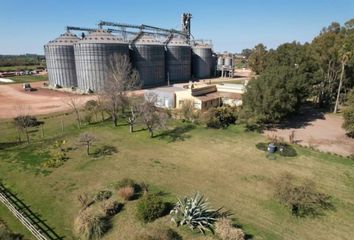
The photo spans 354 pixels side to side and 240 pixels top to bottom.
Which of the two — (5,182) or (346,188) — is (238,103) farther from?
(5,182)

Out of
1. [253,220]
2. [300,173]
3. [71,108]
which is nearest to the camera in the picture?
[253,220]

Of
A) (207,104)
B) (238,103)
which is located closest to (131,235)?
(207,104)

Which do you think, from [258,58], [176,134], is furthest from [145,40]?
[176,134]

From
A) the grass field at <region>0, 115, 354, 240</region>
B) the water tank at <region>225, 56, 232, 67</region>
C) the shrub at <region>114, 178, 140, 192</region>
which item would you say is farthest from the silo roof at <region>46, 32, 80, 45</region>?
the shrub at <region>114, 178, 140, 192</region>

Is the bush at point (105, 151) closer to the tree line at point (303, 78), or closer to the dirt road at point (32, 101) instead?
the tree line at point (303, 78)

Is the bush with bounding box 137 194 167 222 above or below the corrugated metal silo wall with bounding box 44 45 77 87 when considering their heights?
below

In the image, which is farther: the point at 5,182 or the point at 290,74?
the point at 290,74

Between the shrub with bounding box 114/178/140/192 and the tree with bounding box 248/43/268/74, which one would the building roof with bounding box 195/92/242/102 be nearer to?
the shrub with bounding box 114/178/140/192
